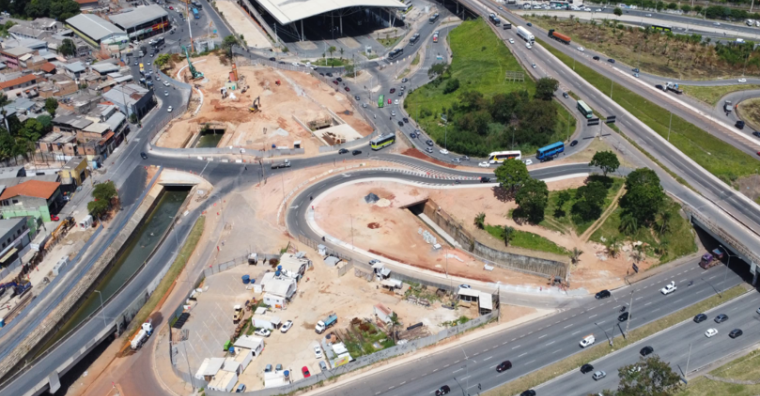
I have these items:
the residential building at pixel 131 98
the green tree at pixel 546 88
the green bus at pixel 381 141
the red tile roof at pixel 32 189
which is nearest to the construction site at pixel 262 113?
the green bus at pixel 381 141

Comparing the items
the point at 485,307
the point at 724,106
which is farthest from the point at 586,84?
Answer: the point at 485,307

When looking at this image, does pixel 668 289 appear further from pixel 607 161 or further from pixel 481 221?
pixel 481 221

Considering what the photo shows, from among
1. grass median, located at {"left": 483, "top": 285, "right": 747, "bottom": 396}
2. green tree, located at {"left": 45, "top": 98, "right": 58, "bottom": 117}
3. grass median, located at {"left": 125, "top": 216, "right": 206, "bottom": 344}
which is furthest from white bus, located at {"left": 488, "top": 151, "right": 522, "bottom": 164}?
green tree, located at {"left": 45, "top": 98, "right": 58, "bottom": 117}

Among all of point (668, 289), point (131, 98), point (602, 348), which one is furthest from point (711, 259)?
point (131, 98)

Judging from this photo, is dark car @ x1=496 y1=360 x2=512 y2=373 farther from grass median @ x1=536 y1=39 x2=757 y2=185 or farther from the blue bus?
grass median @ x1=536 y1=39 x2=757 y2=185

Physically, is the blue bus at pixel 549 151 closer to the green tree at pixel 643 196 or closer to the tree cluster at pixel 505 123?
the tree cluster at pixel 505 123

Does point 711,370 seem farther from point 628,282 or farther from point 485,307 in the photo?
point 485,307
